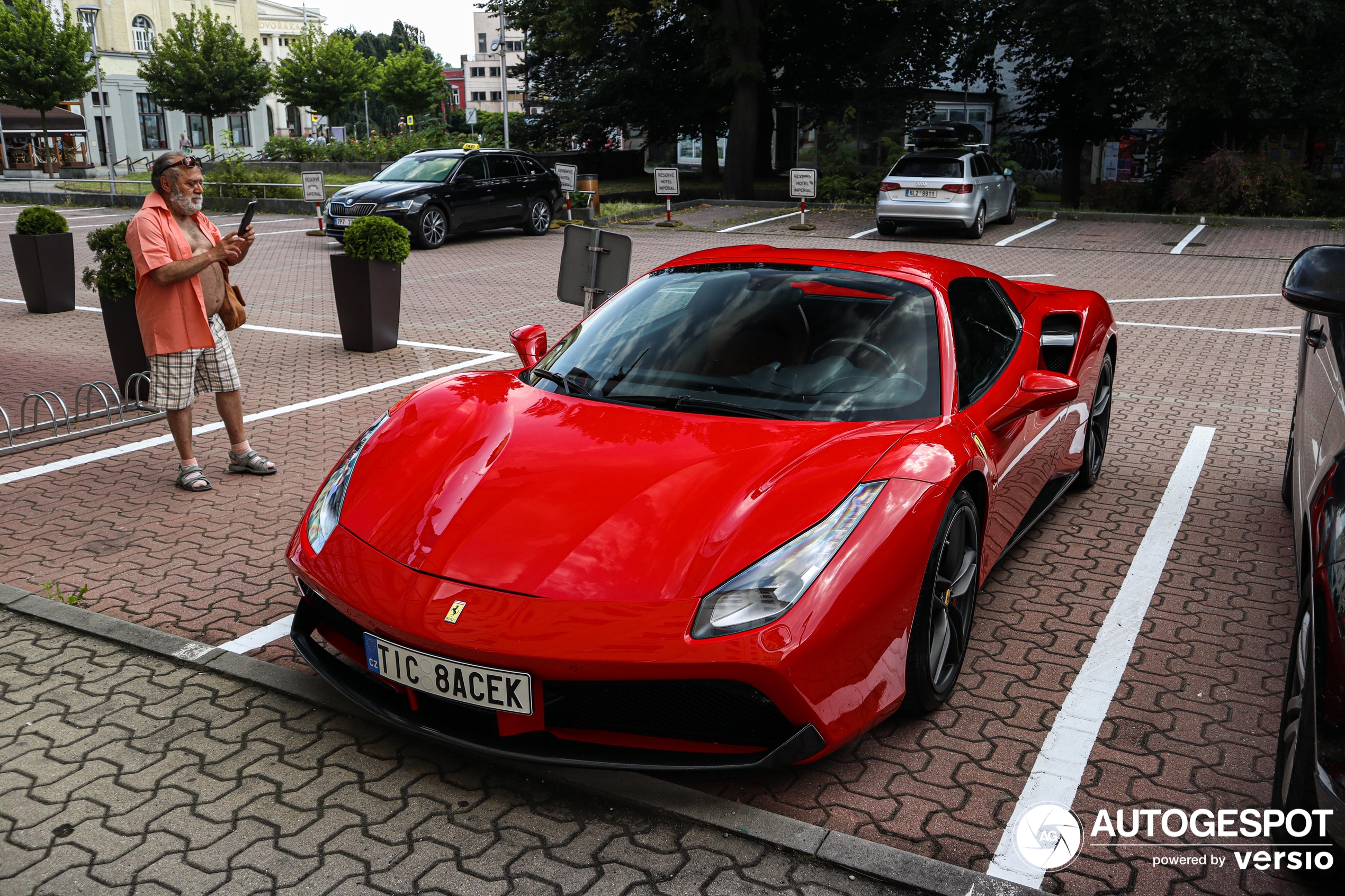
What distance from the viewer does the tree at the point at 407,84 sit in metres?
74.2

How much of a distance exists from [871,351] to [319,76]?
59.5 metres

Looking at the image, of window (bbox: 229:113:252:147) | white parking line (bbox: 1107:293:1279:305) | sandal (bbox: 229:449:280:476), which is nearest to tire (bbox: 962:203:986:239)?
white parking line (bbox: 1107:293:1279:305)

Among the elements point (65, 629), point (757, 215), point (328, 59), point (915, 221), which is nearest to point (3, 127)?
point (328, 59)

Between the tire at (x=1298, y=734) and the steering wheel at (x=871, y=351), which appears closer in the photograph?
the tire at (x=1298, y=734)

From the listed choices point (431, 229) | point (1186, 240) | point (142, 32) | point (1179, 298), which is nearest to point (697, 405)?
point (1179, 298)

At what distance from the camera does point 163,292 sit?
573 cm

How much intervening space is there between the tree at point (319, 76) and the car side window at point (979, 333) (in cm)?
5847

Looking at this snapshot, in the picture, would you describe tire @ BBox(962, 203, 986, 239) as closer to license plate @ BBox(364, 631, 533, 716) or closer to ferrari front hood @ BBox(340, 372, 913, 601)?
ferrari front hood @ BBox(340, 372, 913, 601)

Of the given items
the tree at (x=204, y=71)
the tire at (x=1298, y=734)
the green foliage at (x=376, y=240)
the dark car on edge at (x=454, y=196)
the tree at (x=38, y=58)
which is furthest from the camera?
the tree at (x=204, y=71)

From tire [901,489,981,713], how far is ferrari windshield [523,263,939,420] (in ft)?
1.46

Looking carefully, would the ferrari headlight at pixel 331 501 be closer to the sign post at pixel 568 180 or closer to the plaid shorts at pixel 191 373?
the plaid shorts at pixel 191 373

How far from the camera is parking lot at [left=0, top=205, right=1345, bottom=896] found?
10.4ft

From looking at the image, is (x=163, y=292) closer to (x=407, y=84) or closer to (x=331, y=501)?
(x=331, y=501)

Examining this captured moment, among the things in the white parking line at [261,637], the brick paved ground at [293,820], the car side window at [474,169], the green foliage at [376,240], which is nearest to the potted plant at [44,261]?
the green foliage at [376,240]
